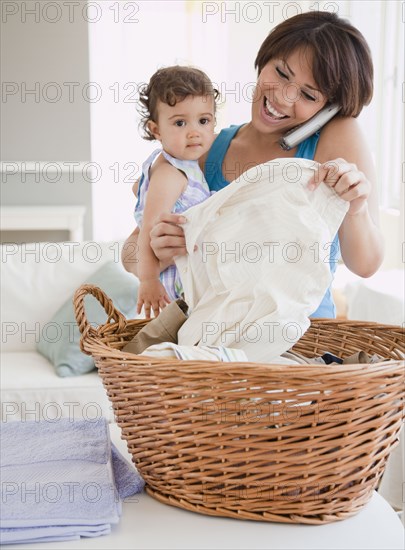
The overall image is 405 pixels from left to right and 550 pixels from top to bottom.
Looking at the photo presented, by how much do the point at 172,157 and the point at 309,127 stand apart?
0.29 m

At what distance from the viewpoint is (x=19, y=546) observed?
824 mm

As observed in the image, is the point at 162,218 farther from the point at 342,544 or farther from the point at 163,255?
the point at 342,544

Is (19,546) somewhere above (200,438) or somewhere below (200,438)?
below

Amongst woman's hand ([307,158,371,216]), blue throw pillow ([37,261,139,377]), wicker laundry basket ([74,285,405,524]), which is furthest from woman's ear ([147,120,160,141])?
blue throw pillow ([37,261,139,377])

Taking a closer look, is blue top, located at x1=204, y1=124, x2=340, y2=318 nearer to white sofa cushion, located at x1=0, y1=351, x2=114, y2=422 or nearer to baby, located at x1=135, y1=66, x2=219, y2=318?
baby, located at x1=135, y1=66, x2=219, y2=318

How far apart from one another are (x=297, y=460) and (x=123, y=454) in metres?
0.35

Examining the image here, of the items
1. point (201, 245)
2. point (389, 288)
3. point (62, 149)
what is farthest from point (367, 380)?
point (62, 149)

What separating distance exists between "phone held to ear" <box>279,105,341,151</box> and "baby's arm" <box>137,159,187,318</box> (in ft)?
0.71

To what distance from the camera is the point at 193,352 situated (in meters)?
0.88

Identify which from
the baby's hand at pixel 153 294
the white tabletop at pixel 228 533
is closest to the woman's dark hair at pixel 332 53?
the baby's hand at pixel 153 294

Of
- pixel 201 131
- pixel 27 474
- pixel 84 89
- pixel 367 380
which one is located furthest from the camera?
pixel 84 89

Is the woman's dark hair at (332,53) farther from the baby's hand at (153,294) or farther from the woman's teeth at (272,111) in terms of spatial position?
the baby's hand at (153,294)

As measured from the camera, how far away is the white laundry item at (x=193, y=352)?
0.87 m

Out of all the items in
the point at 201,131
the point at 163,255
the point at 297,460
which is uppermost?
the point at 201,131
